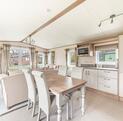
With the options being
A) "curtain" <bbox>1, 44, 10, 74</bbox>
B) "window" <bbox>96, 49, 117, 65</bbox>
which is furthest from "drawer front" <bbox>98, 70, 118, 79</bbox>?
"curtain" <bbox>1, 44, 10, 74</bbox>

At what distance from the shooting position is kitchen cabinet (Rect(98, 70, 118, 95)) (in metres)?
3.45

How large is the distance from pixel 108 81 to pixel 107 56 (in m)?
0.86

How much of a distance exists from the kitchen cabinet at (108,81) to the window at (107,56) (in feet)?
1.27

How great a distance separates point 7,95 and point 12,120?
72 centimetres

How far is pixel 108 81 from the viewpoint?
3.65 metres

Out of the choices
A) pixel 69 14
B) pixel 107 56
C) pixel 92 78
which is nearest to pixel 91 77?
pixel 92 78

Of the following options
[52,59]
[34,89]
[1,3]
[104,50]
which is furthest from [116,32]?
[52,59]

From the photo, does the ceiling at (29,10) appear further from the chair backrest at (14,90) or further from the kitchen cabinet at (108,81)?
the kitchen cabinet at (108,81)

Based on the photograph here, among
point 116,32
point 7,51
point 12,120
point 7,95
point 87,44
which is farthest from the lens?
point 7,51

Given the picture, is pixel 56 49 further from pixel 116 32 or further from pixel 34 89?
pixel 34 89

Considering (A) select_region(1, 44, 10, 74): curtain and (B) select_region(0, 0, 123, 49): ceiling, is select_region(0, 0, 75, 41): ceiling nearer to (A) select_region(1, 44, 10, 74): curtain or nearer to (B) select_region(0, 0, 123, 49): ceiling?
(B) select_region(0, 0, 123, 49): ceiling

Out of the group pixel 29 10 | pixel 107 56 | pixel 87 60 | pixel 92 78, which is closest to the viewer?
pixel 29 10

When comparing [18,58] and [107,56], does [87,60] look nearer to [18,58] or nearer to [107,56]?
[107,56]

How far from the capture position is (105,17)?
2.94m
